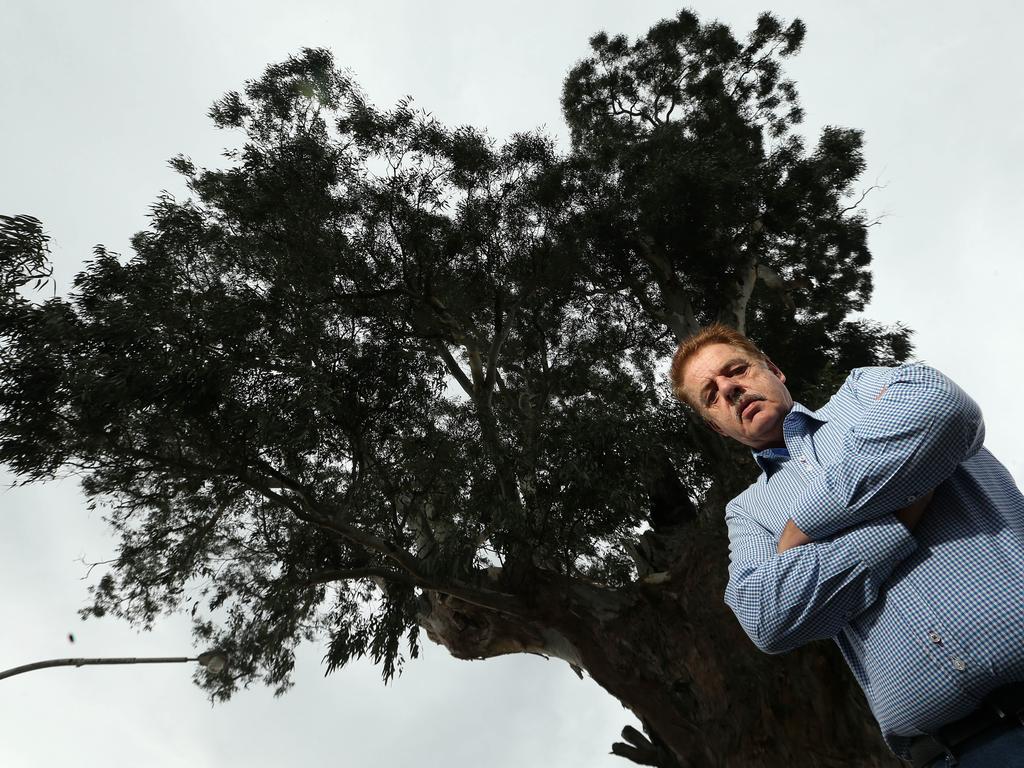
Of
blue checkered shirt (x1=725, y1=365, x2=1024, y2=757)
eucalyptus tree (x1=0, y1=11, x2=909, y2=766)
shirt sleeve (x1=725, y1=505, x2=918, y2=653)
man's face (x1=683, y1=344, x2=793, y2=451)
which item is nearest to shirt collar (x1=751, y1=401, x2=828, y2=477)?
man's face (x1=683, y1=344, x2=793, y2=451)

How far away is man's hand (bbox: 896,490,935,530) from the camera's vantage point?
1128 millimetres

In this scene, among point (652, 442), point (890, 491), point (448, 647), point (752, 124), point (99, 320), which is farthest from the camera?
point (752, 124)

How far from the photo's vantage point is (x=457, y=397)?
10164 millimetres

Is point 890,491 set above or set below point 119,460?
below

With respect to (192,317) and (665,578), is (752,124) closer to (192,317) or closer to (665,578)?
(665,578)

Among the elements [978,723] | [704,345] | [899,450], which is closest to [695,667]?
[704,345]

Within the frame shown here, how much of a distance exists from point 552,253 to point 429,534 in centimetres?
501

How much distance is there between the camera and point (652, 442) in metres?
7.15

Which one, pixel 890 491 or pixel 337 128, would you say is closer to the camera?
pixel 890 491

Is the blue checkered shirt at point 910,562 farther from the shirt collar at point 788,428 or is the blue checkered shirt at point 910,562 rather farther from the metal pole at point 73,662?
the metal pole at point 73,662

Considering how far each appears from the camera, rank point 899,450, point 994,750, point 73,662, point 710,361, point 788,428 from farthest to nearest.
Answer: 1. point 73,662
2. point 710,361
3. point 788,428
4. point 899,450
5. point 994,750

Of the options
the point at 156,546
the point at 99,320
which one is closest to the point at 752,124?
the point at 99,320

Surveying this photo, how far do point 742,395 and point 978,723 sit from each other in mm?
774

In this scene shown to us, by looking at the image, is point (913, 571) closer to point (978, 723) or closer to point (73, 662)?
point (978, 723)
